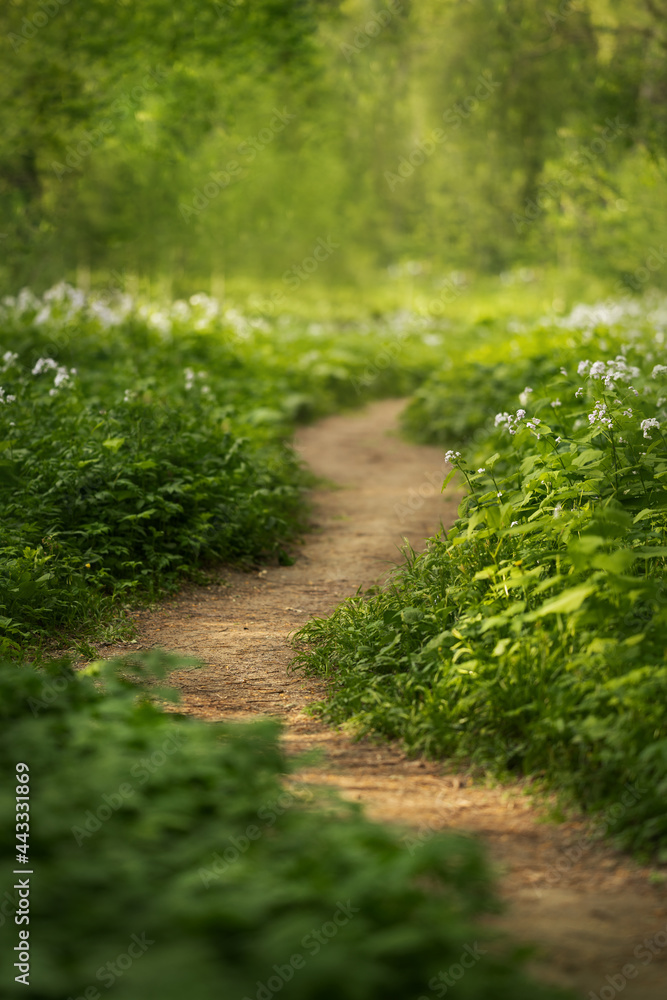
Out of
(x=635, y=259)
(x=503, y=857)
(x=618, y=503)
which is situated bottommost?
(x=503, y=857)

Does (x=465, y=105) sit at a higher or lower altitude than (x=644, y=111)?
higher


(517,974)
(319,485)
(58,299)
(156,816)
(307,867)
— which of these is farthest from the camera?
(58,299)

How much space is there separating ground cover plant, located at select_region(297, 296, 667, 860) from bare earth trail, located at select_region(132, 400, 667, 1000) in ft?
0.54

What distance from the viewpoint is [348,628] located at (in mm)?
5008

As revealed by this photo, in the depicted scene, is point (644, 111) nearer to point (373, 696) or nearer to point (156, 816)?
point (373, 696)

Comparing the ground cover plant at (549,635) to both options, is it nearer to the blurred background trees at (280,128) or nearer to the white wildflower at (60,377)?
the white wildflower at (60,377)

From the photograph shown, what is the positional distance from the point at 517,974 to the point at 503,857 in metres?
0.91

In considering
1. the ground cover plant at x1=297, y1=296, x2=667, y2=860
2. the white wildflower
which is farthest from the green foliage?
the white wildflower

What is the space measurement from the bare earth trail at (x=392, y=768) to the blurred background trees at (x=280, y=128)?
23.6 ft

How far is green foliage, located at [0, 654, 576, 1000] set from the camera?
6.92ft

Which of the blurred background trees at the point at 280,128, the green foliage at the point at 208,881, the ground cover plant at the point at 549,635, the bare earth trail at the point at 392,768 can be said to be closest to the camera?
the green foliage at the point at 208,881

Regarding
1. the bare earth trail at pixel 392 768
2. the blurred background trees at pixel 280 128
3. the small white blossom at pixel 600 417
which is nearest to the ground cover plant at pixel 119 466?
→ the bare earth trail at pixel 392 768

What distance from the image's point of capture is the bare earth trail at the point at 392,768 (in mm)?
2695

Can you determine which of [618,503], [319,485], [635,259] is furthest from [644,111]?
[618,503]
